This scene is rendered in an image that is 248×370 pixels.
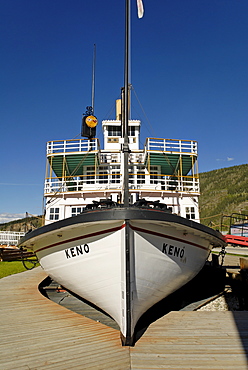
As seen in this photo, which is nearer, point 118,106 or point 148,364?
point 148,364

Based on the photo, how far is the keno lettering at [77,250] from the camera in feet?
17.4

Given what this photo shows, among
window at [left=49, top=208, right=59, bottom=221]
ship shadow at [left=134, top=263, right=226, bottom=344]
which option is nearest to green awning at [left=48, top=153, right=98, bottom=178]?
window at [left=49, top=208, right=59, bottom=221]

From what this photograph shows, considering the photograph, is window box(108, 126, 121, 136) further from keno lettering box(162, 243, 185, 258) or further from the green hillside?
the green hillside

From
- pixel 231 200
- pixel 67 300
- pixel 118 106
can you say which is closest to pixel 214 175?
pixel 231 200

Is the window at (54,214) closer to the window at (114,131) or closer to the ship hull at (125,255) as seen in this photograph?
the ship hull at (125,255)

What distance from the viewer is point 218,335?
458 cm

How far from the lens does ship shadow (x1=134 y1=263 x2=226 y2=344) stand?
5584 millimetres

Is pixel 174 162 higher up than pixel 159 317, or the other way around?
pixel 174 162

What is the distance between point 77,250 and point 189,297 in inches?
218

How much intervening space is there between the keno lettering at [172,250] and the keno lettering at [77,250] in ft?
5.04

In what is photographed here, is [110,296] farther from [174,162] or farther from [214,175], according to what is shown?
[214,175]

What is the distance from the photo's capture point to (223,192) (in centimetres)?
10425

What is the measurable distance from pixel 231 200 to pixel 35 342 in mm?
91539

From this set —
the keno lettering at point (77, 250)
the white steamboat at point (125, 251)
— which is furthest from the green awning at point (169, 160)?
the keno lettering at point (77, 250)
